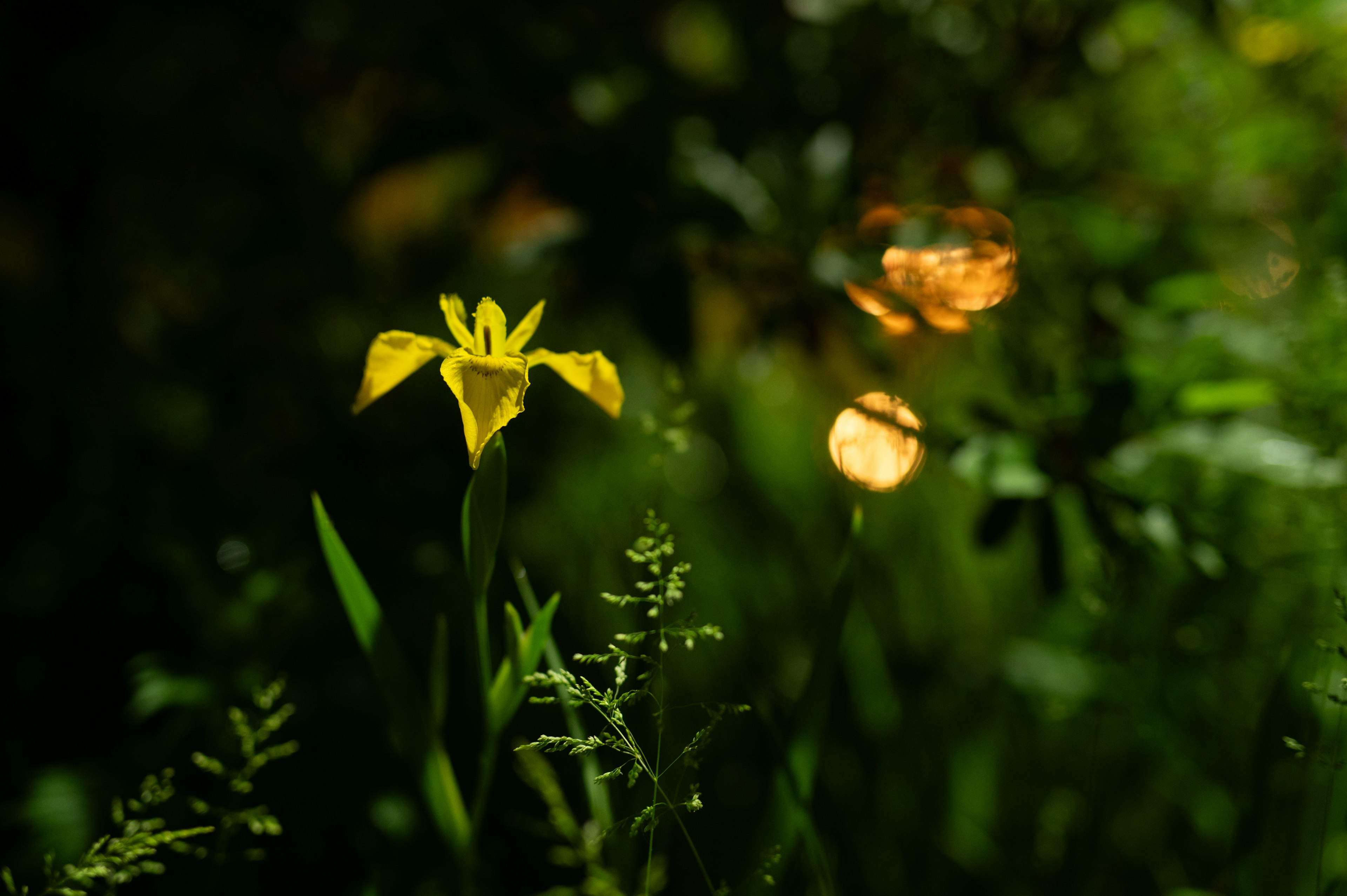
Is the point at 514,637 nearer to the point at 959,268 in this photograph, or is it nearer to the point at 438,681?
the point at 438,681

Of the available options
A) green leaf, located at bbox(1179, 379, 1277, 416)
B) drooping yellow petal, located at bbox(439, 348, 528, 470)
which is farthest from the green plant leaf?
green leaf, located at bbox(1179, 379, 1277, 416)

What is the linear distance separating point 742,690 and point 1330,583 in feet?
1.84

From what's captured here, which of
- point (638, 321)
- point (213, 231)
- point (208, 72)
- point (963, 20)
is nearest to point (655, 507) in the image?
point (638, 321)

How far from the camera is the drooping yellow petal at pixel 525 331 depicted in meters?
0.46

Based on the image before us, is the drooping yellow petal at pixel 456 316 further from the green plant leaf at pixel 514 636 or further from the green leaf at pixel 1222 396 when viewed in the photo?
the green leaf at pixel 1222 396

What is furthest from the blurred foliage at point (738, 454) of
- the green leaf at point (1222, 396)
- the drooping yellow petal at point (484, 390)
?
the drooping yellow petal at point (484, 390)

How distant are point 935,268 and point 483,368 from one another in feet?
1.46

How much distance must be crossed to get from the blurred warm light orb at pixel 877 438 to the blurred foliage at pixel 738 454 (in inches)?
1.5

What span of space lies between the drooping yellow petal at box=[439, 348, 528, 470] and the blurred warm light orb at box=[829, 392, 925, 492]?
1.06ft

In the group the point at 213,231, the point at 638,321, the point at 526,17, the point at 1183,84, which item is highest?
the point at 526,17

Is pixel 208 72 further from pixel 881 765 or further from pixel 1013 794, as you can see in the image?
pixel 1013 794

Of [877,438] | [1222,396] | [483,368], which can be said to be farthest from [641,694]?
[1222,396]

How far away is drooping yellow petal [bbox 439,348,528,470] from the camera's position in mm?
393

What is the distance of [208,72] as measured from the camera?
1.32 metres
